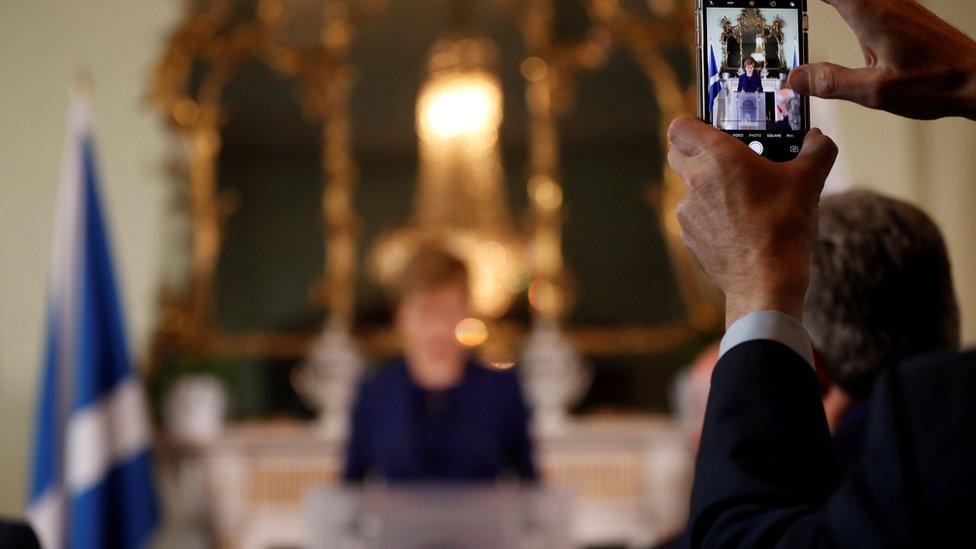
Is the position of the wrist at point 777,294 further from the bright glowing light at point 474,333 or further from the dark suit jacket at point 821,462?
the bright glowing light at point 474,333

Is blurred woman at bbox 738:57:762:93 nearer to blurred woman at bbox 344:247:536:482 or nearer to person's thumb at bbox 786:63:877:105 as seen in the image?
person's thumb at bbox 786:63:877:105

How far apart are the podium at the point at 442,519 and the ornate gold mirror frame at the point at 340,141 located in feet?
9.64

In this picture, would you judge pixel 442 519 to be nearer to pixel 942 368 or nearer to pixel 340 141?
Result: pixel 942 368

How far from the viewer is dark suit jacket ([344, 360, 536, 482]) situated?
3.03m

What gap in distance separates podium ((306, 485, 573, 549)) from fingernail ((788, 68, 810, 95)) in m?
0.98

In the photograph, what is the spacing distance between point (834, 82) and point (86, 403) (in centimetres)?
331

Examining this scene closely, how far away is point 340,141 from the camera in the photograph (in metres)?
4.64

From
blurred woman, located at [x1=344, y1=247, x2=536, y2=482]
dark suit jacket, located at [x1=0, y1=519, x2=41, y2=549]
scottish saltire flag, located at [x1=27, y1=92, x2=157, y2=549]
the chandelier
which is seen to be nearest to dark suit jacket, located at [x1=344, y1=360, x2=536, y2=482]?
blurred woman, located at [x1=344, y1=247, x2=536, y2=482]

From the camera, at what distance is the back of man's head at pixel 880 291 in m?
1.15

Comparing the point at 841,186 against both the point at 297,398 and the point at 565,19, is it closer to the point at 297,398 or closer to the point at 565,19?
the point at 565,19

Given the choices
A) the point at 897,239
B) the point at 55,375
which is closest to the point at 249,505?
the point at 55,375

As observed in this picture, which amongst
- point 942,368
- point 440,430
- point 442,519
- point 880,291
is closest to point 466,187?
point 440,430

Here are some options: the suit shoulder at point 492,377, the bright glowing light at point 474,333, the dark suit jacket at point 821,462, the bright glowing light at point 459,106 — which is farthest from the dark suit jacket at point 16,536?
the bright glowing light at point 459,106

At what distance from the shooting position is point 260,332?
4566mm
